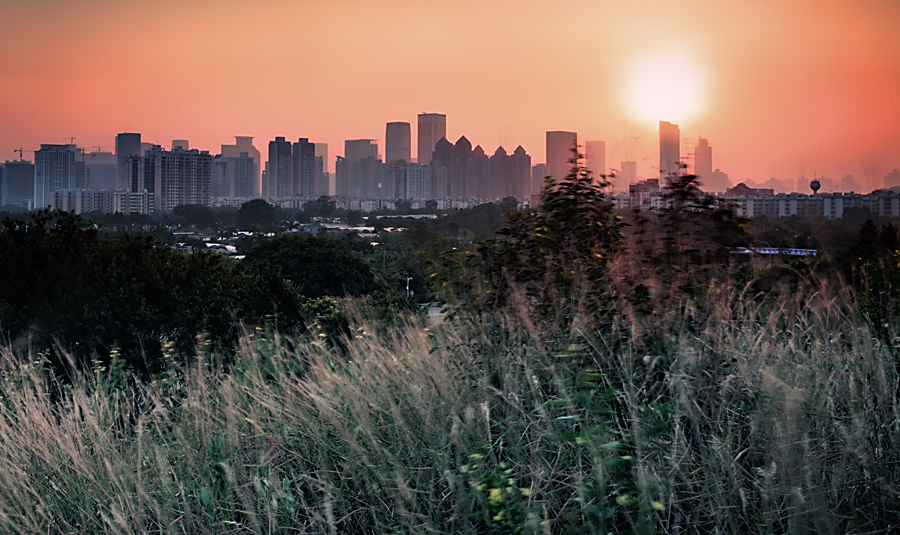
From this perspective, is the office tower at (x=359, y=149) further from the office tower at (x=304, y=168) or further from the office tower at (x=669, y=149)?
the office tower at (x=669, y=149)

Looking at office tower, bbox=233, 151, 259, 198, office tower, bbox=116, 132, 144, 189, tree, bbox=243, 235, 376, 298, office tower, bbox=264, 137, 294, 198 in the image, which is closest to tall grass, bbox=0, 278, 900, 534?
tree, bbox=243, 235, 376, 298

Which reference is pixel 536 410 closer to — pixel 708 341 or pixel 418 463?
pixel 418 463

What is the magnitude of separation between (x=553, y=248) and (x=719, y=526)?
192 cm

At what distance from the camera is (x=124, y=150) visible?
10881 cm

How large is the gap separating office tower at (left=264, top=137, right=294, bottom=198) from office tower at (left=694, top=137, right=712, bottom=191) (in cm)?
11674

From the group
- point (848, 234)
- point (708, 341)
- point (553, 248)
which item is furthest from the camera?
point (848, 234)

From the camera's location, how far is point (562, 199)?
3.85m

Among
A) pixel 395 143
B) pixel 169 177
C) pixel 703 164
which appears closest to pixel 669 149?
pixel 703 164

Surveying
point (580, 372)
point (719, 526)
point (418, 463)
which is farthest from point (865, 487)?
point (418, 463)

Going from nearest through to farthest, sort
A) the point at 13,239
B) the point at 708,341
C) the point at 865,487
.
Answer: the point at 865,487
the point at 708,341
the point at 13,239

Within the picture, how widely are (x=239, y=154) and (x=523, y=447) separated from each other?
14259 centimetres

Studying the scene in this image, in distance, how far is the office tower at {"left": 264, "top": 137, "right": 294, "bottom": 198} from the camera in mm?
117938

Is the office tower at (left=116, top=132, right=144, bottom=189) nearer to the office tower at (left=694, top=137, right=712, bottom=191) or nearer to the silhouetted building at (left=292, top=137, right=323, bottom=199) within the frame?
the silhouetted building at (left=292, top=137, right=323, bottom=199)

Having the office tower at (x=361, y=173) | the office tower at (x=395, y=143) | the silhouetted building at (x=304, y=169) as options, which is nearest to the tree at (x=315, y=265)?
the office tower at (x=395, y=143)
